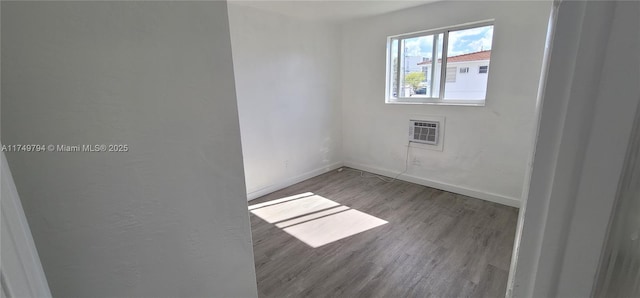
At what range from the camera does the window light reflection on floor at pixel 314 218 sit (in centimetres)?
236

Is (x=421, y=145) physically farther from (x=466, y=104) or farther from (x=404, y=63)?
(x=404, y=63)

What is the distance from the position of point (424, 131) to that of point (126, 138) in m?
3.15

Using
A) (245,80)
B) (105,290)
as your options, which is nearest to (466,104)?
(245,80)

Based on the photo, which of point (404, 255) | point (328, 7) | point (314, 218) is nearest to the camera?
point (404, 255)

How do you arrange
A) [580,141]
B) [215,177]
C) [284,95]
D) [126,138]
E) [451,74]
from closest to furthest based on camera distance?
1. [580,141]
2. [126,138]
3. [215,177]
4. [451,74]
5. [284,95]

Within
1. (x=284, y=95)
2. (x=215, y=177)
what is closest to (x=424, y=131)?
(x=284, y=95)

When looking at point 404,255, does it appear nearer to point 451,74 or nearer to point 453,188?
point 453,188

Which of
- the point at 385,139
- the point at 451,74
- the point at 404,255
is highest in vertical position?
the point at 451,74

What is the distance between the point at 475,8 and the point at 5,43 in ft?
10.9

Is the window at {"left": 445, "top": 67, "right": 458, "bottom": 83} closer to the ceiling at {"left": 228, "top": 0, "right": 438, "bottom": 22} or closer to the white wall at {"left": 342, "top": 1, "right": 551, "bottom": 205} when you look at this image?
the white wall at {"left": 342, "top": 1, "right": 551, "bottom": 205}

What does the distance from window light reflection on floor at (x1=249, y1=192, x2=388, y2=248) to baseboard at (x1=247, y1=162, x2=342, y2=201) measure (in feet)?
0.69

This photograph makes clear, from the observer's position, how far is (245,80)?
287 cm

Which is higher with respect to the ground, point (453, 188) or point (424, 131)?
point (424, 131)

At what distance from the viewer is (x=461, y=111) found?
9.60 ft
